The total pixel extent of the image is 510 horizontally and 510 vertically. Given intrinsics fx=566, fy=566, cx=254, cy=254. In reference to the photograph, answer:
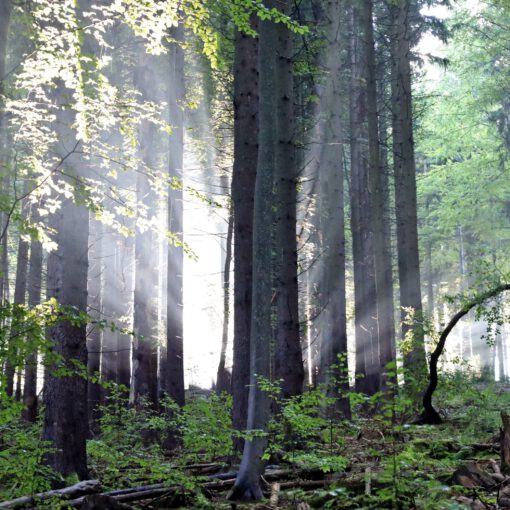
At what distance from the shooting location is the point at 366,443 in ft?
30.8

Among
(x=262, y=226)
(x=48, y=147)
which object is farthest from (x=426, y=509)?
(x=48, y=147)

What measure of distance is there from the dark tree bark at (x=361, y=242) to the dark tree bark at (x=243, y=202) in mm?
8771

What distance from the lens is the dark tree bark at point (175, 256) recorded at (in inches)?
535

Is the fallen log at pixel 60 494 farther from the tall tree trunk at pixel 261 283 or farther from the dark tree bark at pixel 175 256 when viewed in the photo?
the dark tree bark at pixel 175 256

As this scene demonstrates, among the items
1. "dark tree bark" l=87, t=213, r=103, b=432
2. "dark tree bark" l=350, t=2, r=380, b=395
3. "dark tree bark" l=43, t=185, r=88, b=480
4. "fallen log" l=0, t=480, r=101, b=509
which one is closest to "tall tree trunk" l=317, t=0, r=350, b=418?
"dark tree bark" l=350, t=2, r=380, b=395

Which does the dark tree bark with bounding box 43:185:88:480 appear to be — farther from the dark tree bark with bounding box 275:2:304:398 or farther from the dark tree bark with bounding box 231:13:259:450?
the dark tree bark with bounding box 275:2:304:398

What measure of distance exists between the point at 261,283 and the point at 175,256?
723cm

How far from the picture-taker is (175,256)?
14109 millimetres

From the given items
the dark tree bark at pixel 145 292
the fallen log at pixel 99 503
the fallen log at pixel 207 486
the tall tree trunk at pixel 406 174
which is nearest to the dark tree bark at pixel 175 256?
the dark tree bark at pixel 145 292

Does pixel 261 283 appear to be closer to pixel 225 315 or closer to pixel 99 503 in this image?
pixel 99 503

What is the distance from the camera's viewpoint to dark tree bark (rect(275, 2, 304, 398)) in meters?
9.94

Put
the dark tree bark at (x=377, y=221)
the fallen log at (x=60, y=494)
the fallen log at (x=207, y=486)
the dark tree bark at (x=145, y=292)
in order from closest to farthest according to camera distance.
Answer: the fallen log at (x=60, y=494) → the fallen log at (x=207, y=486) → the dark tree bark at (x=145, y=292) → the dark tree bark at (x=377, y=221)

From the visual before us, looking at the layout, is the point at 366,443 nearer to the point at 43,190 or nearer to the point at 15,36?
the point at 43,190

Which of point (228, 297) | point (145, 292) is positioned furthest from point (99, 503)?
point (228, 297)
